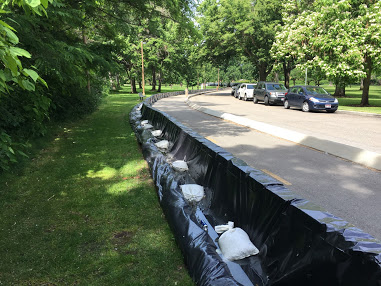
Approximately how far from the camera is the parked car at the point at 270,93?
2283 centimetres

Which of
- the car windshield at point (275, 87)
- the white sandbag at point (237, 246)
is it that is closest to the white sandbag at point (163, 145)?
the white sandbag at point (237, 246)

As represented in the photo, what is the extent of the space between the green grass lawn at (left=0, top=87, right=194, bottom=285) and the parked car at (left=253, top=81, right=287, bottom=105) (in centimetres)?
1765

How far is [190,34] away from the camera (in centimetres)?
1282

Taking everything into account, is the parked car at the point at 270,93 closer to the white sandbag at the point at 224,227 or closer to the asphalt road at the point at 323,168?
the asphalt road at the point at 323,168

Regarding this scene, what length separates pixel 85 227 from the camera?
4168 mm

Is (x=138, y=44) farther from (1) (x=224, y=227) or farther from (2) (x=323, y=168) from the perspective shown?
(1) (x=224, y=227)

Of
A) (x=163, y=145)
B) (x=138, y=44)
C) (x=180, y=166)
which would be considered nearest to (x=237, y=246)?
(x=180, y=166)

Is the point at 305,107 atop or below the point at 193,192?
atop

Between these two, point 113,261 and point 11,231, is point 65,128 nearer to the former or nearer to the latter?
point 11,231

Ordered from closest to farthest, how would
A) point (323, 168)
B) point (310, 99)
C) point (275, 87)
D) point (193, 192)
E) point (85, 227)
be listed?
point (85, 227)
point (193, 192)
point (323, 168)
point (310, 99)
point (275, 87)

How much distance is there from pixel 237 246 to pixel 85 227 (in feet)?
7.47

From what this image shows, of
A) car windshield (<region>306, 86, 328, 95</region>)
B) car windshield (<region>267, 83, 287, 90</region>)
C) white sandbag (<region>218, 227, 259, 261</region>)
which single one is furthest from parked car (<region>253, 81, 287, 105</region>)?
white sandbag (<region>218, 227, 259, 261</region>)

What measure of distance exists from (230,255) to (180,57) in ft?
151

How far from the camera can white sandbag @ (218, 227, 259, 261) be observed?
10.1 feet
